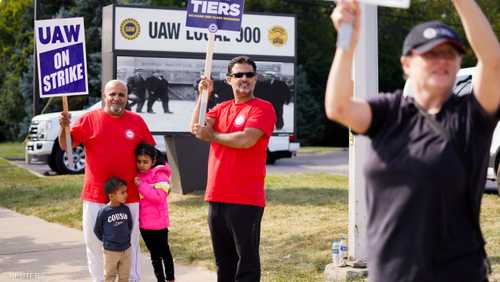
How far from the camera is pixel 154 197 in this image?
21.0ft

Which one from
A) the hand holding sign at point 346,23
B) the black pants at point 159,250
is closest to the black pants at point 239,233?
the black pants at point 159,250

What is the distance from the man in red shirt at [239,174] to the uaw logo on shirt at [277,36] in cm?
728

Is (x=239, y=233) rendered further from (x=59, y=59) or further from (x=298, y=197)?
(x=298, y=197)

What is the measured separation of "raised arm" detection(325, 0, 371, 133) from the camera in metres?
2.92

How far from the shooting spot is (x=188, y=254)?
8531mm

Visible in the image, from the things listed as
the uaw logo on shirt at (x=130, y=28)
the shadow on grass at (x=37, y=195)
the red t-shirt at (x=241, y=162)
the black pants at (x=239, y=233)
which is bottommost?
the shadow on grass at (x=37, y=195)

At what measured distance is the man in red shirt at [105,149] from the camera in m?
6.14

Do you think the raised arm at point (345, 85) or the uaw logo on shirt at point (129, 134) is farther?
the uaw logo on shirt at point (129, 134)

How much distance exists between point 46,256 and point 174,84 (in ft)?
15.1

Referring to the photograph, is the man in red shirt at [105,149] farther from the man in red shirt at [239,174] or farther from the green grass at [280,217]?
the green grass at [280,217]

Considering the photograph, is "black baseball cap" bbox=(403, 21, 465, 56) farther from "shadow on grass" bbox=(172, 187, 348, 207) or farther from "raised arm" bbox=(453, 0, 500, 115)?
"shadow on grass" bbox=(172, 187, 348, 207)

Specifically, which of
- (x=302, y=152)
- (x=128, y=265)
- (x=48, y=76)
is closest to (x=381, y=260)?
(x=128, y=265)

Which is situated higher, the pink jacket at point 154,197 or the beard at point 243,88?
the beard at point 243,88

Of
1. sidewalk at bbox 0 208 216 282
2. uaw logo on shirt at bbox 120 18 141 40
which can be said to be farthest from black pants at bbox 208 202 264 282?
uaw logo on shirt at bbox 120 18 141 40
